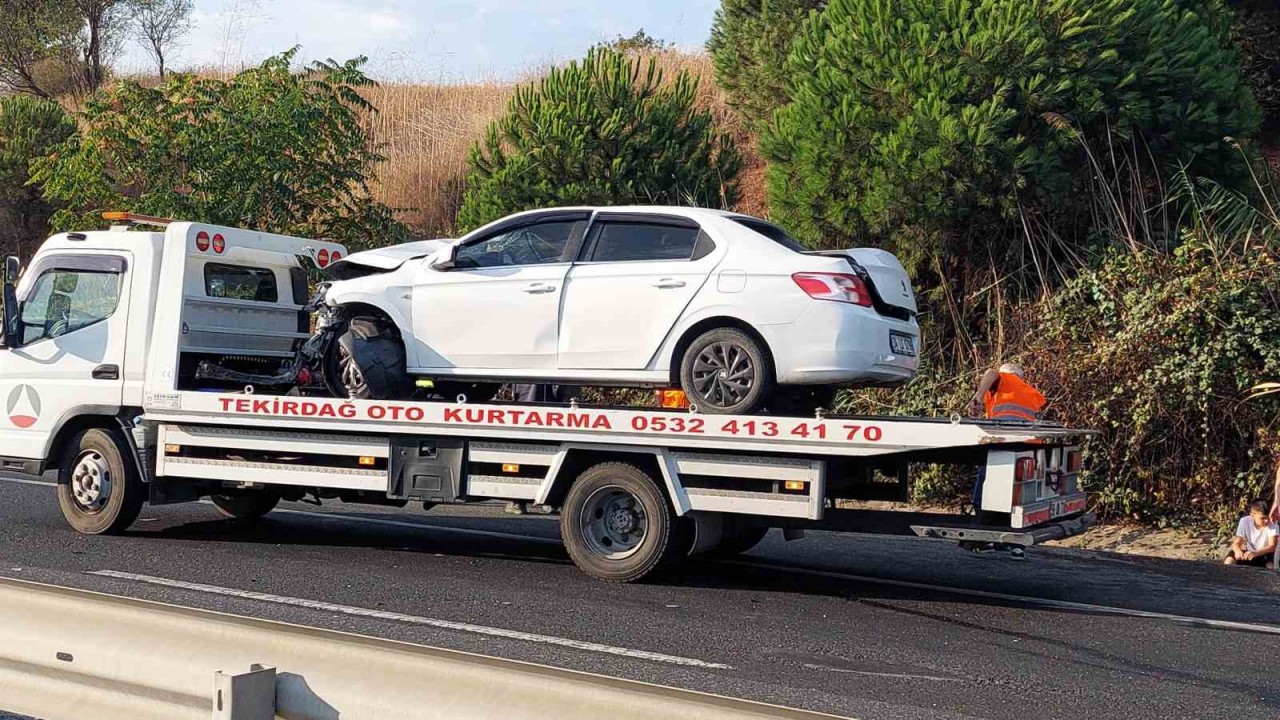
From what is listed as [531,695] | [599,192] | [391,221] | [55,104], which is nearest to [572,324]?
[531,695]

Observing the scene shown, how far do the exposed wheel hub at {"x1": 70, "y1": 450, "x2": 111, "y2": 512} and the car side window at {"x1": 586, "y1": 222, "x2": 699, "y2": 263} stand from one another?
4.26m

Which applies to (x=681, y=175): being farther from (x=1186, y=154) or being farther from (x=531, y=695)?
(x=531, y=695)

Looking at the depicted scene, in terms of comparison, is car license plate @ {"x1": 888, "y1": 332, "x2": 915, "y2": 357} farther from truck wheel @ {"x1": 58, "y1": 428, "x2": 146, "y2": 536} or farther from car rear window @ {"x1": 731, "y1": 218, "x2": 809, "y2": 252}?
truck wheel @ {"x1": 58, "y1": 428, "x2": 146, "y2": 536}

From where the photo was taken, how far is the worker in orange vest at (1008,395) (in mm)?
10031

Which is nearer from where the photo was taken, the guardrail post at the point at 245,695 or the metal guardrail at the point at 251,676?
the metal guardrail at the point at 251,676

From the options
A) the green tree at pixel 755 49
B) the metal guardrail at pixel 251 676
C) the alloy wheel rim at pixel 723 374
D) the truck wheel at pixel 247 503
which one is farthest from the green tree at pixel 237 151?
the metal guardrail at pixel 251 676

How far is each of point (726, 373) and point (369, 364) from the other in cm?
262

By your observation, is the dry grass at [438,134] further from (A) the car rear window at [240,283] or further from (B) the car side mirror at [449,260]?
(B) the car side mirror at [449,260]

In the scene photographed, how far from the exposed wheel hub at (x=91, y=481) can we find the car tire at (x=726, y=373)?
4.76m

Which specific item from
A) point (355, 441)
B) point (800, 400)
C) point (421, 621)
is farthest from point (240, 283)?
point (800, 400)

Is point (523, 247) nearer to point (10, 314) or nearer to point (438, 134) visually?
point (10, 314)

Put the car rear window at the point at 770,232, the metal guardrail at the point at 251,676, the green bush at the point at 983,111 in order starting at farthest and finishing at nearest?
1. the green bush at the point at 983,111
2. the car rear window at the point at 770,232
3. the metal guardrail at the point at 251,676

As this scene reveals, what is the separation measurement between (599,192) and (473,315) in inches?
296

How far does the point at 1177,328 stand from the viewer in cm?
1234
